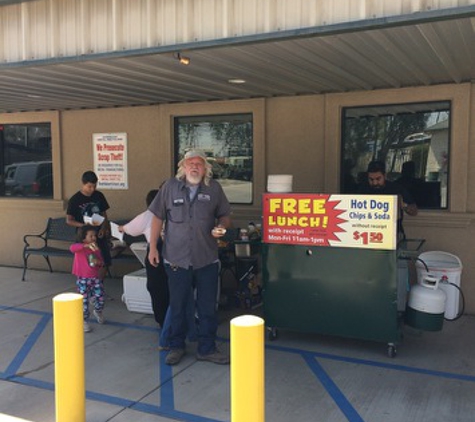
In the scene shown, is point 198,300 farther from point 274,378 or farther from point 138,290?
point 138,290

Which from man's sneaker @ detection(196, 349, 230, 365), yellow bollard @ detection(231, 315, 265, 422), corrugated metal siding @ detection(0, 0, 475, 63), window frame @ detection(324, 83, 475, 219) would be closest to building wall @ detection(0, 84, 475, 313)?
window frame @ detection(324, 83, 475, 219)

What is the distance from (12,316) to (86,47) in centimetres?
336

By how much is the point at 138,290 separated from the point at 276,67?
2974mm

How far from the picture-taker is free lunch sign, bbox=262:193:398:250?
4.37m

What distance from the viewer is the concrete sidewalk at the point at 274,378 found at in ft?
12.3

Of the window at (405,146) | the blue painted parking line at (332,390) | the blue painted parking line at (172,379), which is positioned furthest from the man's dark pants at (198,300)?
the window at (405,146)

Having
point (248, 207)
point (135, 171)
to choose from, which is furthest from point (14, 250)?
Result: point (248, 207)

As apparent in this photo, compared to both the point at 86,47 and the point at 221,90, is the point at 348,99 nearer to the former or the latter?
the point at 221,90

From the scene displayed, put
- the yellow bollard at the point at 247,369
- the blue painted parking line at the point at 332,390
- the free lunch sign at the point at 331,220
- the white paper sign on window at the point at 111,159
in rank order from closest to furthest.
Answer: the yellow bollard at the point at 247,369 → the blue painted parking line at the point at 332,390 → the free lunch sign at the point at 331,220 → the white paper sign on window at the point at 111,159

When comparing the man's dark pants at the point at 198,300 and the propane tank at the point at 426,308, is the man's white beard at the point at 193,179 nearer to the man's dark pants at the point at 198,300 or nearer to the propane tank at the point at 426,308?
the man's dark pants at the point at 198,300

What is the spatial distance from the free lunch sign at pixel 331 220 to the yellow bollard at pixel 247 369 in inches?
78.9

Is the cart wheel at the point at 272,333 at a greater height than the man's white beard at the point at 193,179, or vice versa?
the man's white beard at the point at 193,179

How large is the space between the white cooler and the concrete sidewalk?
1.03 feet

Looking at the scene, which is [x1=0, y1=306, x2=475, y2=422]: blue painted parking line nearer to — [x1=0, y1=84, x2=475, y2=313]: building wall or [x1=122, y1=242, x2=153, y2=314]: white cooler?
[x1=122, y1=242, x2=153, y2=314]: white cooler
